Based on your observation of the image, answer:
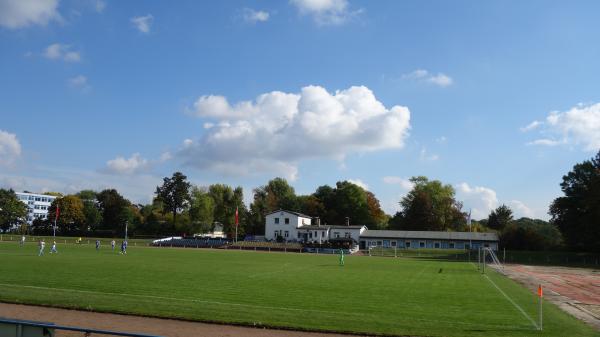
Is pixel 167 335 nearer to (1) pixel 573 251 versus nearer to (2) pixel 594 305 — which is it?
(2) pixel 594 305

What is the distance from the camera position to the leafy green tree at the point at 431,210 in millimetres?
119688

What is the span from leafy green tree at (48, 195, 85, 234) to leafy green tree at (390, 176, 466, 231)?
87189mm

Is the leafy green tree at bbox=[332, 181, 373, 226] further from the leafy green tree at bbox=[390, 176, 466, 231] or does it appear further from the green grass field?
the green grass field

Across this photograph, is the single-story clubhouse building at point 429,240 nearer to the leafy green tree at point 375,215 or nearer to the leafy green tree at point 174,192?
the leafy green tree at point 375,215

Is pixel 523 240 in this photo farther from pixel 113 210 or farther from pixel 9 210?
pixel 9 210

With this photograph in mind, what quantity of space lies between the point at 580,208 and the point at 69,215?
4763 inches

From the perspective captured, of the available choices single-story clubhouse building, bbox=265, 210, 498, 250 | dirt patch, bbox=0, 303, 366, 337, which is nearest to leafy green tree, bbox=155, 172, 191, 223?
single-story clubhouse building, bbox=265, 210, 498, 250

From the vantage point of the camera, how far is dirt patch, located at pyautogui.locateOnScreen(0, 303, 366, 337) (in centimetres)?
1459

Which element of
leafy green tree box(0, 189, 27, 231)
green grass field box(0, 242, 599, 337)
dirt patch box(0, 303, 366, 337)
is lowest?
green grass field box(0, 242, 599, 337)

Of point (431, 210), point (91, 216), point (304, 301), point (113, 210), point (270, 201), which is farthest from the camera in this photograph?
point (270, 201)

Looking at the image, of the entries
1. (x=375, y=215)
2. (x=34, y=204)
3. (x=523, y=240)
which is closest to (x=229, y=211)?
(x=375, y=215)

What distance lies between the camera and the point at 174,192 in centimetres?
13412

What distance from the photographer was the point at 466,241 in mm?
97812

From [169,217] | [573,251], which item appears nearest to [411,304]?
[573,251]
